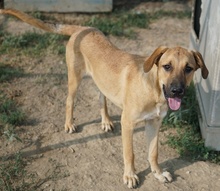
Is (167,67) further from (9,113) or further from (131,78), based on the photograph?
(9,113)

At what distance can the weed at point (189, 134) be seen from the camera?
5000 mm

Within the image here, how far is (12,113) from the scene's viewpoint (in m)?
5.50

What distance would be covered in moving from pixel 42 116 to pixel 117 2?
4188 millimetres

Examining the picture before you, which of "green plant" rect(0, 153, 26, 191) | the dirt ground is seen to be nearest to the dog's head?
the dirt ground

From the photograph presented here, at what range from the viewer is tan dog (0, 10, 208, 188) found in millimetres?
3887

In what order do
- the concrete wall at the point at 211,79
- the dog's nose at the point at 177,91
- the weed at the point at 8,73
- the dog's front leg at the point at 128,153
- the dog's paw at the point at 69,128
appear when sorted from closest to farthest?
the dog's nose at the point at 177,91 → the dog's front leg at the point at 128,153 → the concrete wall at the point at 211,79 → the dog's paw at the point at 69,128 → the weed at the point at 8,73

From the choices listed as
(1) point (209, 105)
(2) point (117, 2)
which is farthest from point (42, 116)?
(2) point (117, 2)

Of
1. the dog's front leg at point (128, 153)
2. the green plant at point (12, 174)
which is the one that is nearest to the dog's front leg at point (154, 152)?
the dog's front leg at point (128, 153)

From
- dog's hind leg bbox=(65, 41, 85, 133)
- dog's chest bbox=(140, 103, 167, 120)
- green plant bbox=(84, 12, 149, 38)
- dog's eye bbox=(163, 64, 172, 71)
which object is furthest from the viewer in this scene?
green plant bbox=(84, 12, 149, 38)

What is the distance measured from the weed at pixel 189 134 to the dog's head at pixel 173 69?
51.0 inches

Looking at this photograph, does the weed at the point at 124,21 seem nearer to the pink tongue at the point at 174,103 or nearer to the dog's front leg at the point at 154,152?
the dog's front leg at the point at 154,152

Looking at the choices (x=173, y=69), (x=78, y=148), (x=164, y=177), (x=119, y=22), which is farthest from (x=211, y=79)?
(x=119, y=22)

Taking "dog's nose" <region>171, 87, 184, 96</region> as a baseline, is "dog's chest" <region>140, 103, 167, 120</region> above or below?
below

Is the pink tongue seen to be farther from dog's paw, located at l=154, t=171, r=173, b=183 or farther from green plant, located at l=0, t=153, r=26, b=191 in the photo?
green plant, located at l=0, t=153, r=26, b=191
